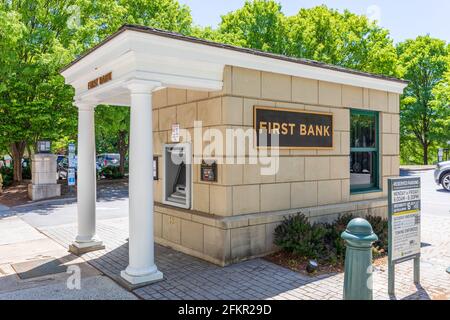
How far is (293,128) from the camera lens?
23.1ft

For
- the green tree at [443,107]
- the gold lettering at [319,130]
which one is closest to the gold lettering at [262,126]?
the gold lettering at [319,130]

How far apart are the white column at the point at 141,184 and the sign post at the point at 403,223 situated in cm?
327

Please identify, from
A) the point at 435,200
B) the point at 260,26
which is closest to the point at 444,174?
the point at 435,200

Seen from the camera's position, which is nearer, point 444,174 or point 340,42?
point 444,174

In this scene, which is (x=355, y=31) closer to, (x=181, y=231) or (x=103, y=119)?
(x=103, y=119)

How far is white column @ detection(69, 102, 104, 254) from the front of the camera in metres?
7.63

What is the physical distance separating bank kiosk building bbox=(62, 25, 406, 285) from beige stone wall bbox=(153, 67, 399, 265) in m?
0.02

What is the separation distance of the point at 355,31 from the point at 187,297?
83.8ft

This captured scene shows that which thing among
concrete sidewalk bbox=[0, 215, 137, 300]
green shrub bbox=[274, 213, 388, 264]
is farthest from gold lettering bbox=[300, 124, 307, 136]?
concrete sidewalk bbox=[0, 215, 137, 300]

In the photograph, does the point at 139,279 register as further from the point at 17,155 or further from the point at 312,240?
the point at 17,155

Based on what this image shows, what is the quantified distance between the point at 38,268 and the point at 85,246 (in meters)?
1.11

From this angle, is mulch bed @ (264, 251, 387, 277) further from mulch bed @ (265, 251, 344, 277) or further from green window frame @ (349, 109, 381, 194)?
green window frame @ (349, 109, 381, 194)

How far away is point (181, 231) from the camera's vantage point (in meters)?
7.12

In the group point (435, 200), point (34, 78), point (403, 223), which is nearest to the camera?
point (403, 223)
